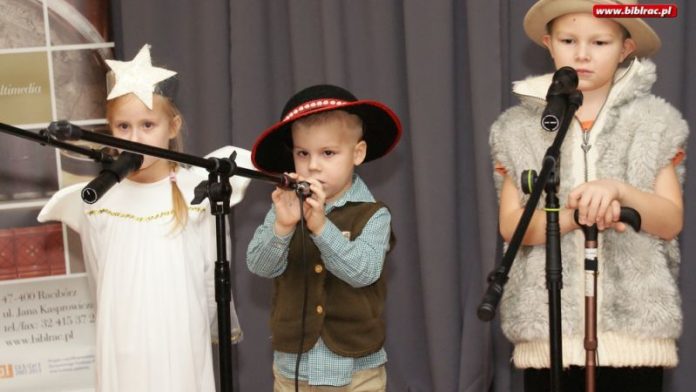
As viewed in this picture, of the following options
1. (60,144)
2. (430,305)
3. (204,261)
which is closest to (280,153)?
(204,261)

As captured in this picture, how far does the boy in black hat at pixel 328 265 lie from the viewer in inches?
74.1

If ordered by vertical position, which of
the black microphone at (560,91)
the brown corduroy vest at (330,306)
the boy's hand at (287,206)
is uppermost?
the black microphone at (560,91)

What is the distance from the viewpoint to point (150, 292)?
2055 millimetres

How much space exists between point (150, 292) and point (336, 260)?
0.53 metres

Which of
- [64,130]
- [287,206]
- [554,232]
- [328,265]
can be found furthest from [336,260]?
[64,130]

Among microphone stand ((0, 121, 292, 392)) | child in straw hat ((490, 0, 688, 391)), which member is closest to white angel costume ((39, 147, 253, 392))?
microphone stand ((0, 121, 292, 392))

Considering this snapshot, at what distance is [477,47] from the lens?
2.53 metres

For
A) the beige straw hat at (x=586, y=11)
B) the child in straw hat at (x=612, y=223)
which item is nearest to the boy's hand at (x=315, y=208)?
the child in straw hat at (x=612, y=223)

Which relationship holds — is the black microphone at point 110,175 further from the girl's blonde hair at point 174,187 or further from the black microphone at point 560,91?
the black microphone at point 560,91

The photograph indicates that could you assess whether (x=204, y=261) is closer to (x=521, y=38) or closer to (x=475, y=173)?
(x=475, y=173)

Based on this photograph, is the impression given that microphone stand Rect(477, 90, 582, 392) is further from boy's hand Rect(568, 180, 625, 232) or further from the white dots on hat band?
the white dots on hat band

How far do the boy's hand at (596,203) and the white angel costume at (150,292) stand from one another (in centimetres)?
94

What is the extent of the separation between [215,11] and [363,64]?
1.72 ft

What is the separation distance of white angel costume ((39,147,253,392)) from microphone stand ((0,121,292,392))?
355mm
